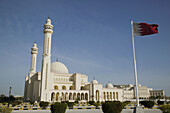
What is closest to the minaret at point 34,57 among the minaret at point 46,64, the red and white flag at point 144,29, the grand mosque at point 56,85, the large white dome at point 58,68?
the grand mosque at point 56,85

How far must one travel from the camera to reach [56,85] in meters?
42.1

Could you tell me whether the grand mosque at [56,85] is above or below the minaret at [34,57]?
below

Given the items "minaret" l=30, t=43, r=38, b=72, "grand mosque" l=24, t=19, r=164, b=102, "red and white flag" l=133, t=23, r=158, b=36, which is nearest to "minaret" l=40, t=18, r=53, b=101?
"grand mosque" l=24, t=19, r=164, b=102

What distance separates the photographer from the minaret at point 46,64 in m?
34.8

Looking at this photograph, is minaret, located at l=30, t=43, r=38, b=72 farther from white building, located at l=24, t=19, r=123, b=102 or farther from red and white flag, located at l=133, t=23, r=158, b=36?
red and white flag, located at l=133, t=23, r=158, b=36

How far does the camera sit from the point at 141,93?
247ft

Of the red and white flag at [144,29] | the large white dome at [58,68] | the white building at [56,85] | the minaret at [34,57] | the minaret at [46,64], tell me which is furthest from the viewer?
the minaret at [34,57]

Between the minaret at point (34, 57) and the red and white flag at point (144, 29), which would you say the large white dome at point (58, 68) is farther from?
the red and white flag at point (144, 29)

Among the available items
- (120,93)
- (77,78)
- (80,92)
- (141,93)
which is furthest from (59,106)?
(141,93)

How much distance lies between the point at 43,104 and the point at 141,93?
220 feet

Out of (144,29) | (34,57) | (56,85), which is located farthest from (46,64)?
(144,29)

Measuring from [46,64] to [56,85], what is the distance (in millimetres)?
8178

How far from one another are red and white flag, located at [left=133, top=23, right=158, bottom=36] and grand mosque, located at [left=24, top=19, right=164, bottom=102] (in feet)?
92.1

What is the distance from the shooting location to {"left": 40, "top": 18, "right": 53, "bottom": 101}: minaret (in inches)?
1369
